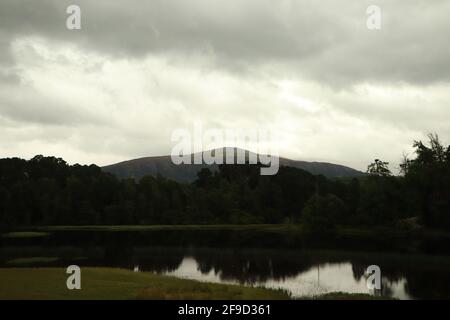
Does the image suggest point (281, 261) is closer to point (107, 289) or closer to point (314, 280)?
point (314, 280)

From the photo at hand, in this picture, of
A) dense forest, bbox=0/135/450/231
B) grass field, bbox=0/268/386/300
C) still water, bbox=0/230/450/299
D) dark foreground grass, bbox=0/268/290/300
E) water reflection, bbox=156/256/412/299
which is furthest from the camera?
dense forest, bbox=0/135/450/231

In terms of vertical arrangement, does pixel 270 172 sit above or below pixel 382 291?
above

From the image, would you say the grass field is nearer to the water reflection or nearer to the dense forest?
the water reflection

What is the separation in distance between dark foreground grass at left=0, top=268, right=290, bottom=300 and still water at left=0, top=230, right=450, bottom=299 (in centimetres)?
816

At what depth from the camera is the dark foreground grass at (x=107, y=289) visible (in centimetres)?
2980

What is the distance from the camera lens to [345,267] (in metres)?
55.6

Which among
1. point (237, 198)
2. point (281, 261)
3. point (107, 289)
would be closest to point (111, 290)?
point (107, 289)

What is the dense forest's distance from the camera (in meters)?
117

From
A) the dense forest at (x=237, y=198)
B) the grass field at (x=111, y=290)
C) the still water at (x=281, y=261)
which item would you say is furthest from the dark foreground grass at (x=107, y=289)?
the dense forest at (x=237, y=198)

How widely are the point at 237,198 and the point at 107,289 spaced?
129686mm

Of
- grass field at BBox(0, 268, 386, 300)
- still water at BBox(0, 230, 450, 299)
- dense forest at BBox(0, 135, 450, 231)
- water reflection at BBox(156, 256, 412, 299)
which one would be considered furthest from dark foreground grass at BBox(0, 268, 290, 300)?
dense forest at BBox(0, 135, 450, 231)
